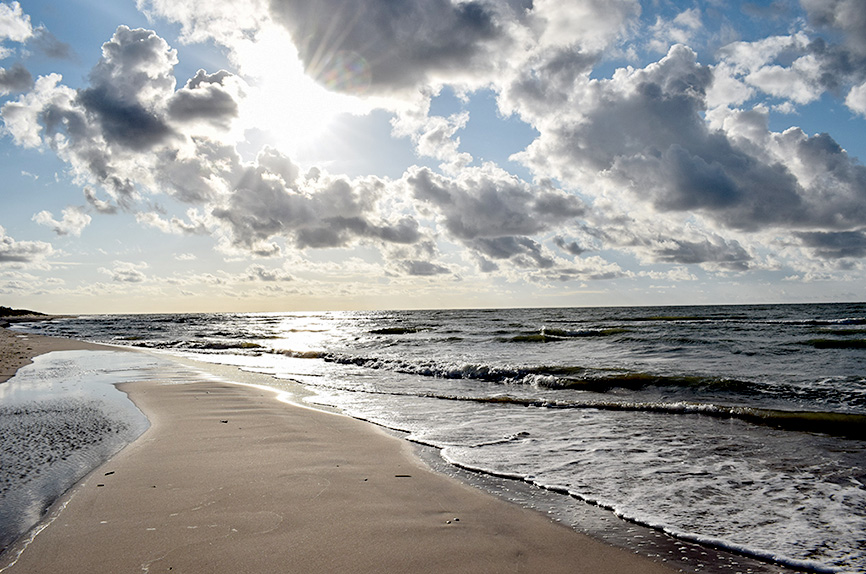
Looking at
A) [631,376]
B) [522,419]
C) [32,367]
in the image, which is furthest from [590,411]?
[32,367]

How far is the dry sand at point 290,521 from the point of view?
10.2 feet

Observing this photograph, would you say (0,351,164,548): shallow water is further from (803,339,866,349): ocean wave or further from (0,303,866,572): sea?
(803,339,866,349): ocean wave

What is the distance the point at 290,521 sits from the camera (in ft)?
→ 12.1

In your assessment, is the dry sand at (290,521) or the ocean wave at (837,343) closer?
the dry sand at (290,521)

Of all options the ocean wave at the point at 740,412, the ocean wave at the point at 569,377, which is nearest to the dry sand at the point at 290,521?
the ocean wave at the point at 740,412

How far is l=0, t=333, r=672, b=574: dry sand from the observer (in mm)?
3102

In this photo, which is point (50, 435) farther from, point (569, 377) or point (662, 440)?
point (569, 377)

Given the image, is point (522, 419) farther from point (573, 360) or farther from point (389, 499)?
point (573, 360)

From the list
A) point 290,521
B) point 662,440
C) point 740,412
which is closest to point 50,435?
point 290,521

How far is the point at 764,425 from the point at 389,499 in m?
7.12

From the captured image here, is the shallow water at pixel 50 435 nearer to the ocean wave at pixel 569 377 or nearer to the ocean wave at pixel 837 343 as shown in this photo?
the ocean wave at pixel 569 377

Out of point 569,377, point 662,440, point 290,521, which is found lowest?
point 569,377

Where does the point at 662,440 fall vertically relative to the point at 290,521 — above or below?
below

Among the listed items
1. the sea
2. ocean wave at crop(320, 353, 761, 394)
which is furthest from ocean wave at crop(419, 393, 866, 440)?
ocean wave at crop(320, 353, 761, 394)
